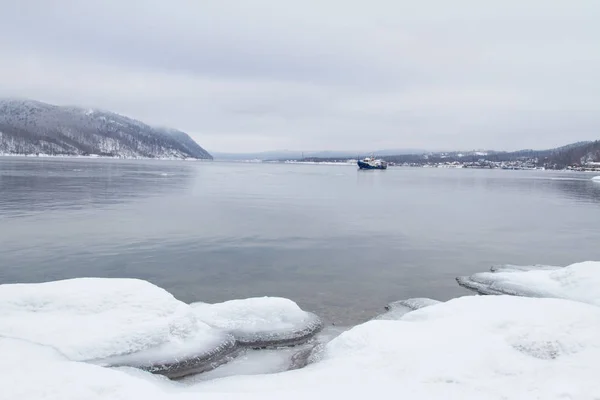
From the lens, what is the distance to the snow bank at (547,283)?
553 inches

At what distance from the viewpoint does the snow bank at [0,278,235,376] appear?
30.1 feet

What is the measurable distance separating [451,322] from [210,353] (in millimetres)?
6172

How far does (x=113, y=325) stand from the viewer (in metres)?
9.95

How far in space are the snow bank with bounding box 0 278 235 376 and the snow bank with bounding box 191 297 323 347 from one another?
547 mm

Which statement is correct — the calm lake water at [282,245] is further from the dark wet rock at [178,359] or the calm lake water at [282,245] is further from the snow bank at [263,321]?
the dark wet rock at [178,359]

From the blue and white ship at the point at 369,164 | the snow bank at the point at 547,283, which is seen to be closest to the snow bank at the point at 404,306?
the snow bank at the point at 547,283

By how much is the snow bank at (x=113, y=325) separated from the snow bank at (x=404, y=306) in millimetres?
5218

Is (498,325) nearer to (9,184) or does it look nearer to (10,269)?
(10,269)

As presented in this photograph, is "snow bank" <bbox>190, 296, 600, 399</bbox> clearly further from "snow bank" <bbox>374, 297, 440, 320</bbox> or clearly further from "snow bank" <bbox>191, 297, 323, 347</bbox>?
"snow bank" <bbox>374, 297, 440, 320</bbox>

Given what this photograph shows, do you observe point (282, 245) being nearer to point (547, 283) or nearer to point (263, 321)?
point (263, 321)

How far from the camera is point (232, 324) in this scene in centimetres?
1154

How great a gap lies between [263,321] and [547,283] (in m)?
11.1

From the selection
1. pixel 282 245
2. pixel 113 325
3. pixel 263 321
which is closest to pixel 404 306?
pixel 263 321

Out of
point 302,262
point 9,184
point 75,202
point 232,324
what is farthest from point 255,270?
point 9,184
